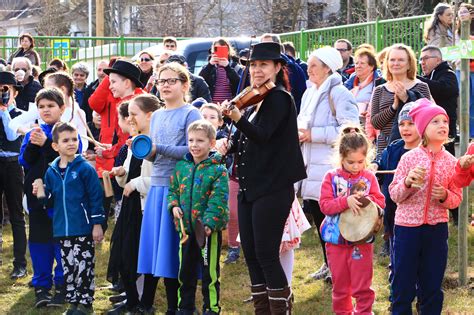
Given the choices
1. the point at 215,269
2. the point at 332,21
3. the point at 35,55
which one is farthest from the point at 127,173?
the point at 332,21

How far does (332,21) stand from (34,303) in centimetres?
3235

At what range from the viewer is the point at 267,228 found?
622 cm

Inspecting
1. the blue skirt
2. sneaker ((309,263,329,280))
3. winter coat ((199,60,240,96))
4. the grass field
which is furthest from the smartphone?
the blue skirt

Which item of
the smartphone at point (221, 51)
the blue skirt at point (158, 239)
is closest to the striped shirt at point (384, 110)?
the blue skirt at point (158, 239)

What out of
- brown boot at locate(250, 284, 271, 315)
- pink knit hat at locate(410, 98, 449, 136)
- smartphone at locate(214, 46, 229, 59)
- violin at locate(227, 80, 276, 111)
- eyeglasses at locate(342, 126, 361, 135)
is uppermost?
smartphone at locate(214, 46, 229, 59)

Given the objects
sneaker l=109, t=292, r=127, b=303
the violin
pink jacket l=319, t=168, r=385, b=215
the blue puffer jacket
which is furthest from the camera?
sneaker l=109, t=292, r=127, b=303

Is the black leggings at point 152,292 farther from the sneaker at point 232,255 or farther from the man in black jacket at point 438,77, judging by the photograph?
the man in black jacket at point 438,77

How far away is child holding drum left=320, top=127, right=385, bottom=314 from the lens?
658 centimetres

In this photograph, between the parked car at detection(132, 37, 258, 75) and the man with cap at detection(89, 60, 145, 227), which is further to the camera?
the parked car at detection(132, 37, 258, 75)

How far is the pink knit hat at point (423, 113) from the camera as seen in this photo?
6270 millimetres

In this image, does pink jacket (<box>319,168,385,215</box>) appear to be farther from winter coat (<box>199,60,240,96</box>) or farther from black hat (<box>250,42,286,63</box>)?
winter coat (<box>199,60,240,96</box>)

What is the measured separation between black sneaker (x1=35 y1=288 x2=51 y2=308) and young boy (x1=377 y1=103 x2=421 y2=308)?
301 cm

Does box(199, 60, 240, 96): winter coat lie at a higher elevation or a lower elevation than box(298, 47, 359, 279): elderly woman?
higher

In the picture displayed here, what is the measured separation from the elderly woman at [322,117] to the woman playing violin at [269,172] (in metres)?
1.59
